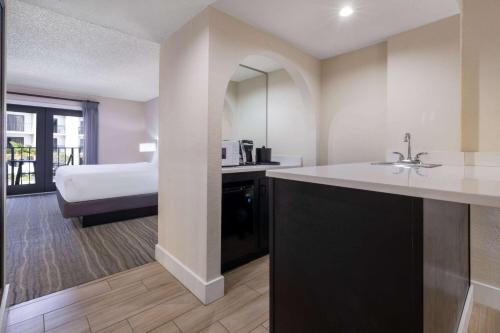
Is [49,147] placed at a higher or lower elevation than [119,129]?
lower

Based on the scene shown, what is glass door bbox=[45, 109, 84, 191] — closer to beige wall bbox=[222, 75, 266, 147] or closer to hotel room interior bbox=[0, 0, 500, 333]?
hotel room interior bbox=[0, 0, 500, 333]

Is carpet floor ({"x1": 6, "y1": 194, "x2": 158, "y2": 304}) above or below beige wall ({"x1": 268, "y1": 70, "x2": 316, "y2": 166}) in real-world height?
below

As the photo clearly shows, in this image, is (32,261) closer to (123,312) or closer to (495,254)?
(123,312)

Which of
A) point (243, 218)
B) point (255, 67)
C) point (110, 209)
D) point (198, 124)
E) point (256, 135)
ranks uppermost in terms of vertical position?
point (255, 67)

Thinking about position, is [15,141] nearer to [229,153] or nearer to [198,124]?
[229,153]

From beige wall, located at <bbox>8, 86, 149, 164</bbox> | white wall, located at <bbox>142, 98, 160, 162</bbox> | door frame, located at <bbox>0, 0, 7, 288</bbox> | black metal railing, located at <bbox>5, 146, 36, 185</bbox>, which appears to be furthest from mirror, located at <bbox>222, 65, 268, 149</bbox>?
black metal railing, located at <bbox>5, 146, 36, 185</bbox>

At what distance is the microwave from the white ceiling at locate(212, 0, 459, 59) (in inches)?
43.7

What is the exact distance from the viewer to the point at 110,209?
3574 mm

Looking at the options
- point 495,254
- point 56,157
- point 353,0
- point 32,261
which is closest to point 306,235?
point 495,254

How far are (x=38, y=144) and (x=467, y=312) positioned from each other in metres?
7.65

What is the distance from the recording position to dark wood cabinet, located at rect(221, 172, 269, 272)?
219cm

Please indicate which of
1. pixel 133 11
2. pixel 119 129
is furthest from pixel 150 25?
pixel 119 129

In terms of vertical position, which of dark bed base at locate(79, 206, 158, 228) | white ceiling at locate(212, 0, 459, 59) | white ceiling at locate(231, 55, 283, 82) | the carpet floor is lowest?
the carpet floor

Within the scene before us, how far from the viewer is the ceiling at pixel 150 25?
1843 millimetres
